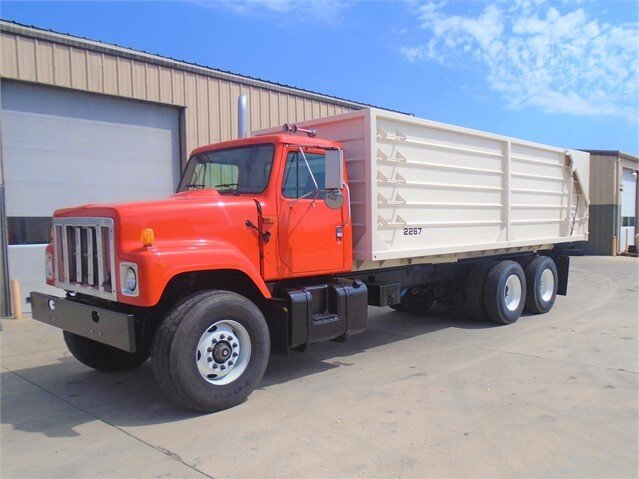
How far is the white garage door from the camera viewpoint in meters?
9.27

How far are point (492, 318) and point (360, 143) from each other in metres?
3.99

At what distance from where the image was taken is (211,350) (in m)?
4.65

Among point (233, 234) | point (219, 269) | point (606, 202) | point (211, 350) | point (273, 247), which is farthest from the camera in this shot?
point (606, 202)

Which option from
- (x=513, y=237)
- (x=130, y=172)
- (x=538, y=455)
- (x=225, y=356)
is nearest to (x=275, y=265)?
(x=225, y=356)

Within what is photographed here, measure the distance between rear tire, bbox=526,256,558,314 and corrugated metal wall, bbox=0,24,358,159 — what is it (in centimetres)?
674

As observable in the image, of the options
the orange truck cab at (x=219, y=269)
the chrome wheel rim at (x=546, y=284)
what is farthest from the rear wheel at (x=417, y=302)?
the orange truck cab at (x=219, y=269)

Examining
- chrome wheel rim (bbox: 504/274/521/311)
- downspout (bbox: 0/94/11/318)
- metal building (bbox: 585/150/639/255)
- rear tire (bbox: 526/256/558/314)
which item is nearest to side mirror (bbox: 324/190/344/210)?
chrome wheel rim (bbox: 504/274/521/311)

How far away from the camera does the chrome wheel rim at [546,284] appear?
942 cm

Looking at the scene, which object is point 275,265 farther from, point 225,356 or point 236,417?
point 236,417

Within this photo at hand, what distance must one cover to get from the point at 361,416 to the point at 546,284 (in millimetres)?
6383

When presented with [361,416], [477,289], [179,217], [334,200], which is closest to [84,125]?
[179,217]

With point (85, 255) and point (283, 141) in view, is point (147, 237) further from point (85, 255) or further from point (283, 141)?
point (283, 141)

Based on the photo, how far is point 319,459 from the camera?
3.72 metres

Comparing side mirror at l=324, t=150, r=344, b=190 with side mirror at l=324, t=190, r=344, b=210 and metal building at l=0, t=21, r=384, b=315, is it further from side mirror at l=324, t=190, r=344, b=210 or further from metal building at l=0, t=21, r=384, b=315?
metal building at l=0, t=21, r=384, b=315
